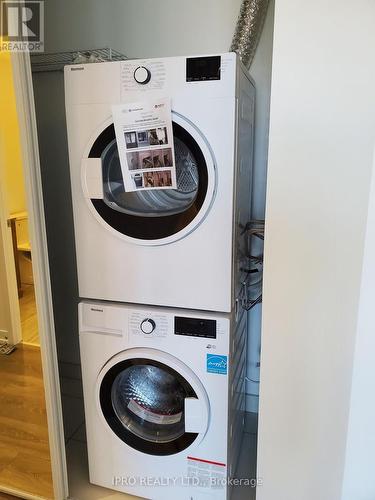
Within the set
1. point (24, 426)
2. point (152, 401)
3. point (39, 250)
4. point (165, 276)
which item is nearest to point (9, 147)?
point (39, 250)

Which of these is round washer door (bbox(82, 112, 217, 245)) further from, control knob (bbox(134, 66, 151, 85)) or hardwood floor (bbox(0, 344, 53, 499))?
hardwood floor (bbox(0, 344, 53, 499))

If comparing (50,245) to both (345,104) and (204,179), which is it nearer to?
(204,179)

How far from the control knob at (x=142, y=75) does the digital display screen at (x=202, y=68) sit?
14cm

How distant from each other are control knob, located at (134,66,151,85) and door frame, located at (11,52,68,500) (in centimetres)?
35

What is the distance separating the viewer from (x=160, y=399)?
1.61m

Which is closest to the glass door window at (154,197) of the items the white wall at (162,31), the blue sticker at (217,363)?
the blue sticker at (217,363)

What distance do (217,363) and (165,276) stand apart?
38 centimetres

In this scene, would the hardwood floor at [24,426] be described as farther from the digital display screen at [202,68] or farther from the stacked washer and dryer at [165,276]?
the digital display screen at [202,68]

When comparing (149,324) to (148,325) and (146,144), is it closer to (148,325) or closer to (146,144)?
(148,325)

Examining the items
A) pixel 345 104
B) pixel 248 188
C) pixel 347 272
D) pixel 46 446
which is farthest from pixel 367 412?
pixel 46 446

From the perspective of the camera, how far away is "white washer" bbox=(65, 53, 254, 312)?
1.24 metres

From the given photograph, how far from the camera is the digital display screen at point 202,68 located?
47.4 inches

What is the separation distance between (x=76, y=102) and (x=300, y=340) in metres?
1.13

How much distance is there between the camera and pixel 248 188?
67.5 inches
